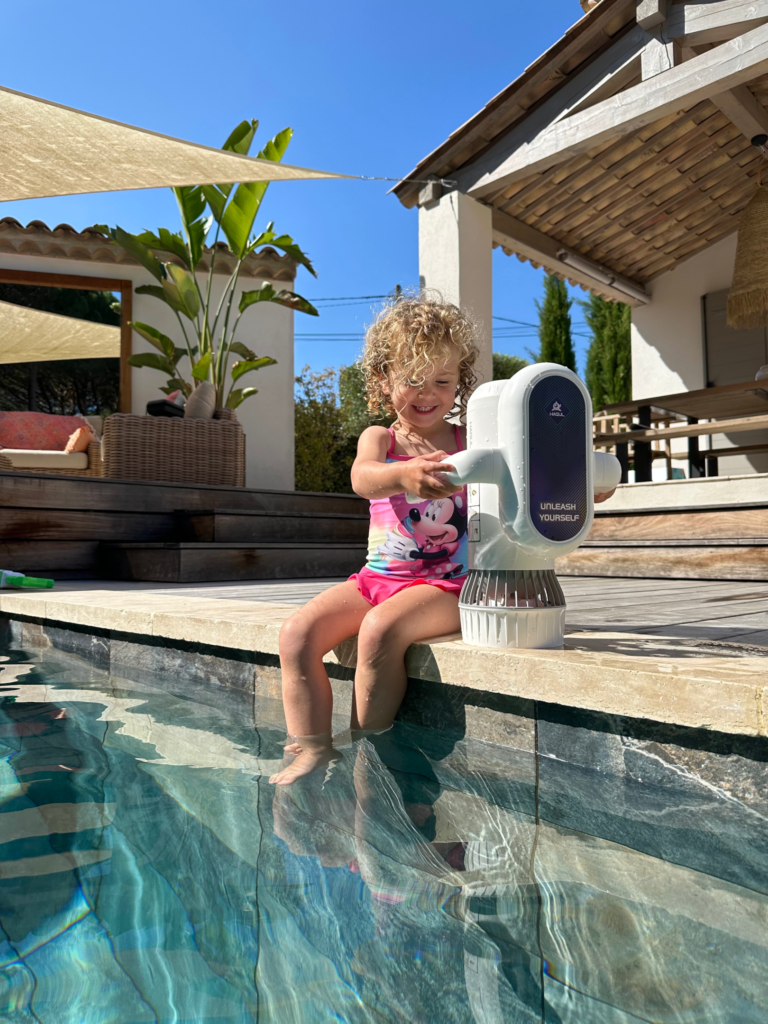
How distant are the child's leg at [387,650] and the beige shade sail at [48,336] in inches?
248

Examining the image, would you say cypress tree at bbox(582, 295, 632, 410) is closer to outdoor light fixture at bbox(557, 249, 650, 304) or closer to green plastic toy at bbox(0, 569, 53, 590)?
outdoor light fixture at bbox(557, 249, 650, 304)

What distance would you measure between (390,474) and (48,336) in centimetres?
680

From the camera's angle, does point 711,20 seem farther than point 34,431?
No

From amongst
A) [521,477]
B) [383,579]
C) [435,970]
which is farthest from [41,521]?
[435,970]

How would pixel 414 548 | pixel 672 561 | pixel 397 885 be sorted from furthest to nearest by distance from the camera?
pixel 672 561, pixel 414 548, pixel 397 885

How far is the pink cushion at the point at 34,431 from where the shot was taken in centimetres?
773

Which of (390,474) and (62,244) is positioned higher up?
(62,244)

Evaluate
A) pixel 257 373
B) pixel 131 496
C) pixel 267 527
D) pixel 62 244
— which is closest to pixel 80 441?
pixel 257 373

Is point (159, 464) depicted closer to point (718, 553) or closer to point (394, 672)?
point (718, 553)

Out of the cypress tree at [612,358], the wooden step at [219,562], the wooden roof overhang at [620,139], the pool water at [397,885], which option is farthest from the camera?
the cypress tree at [612,358]

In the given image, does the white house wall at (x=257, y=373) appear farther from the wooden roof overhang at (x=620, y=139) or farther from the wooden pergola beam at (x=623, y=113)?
the wooden pergola beam at (x=623, y=113)

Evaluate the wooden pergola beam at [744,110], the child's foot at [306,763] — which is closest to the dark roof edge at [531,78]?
the wooden pergola beam at [744,110]

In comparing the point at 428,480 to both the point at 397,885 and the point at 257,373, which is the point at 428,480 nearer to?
the point at 397,885

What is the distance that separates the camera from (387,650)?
153 cm
